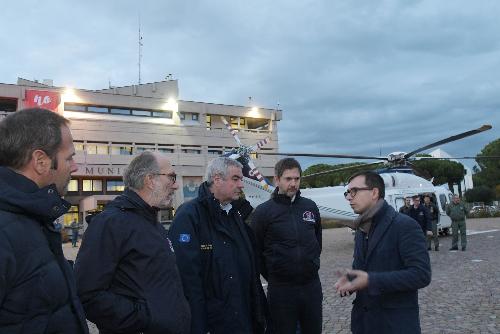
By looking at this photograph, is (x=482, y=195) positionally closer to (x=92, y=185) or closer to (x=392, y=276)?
(x=92, y=185)

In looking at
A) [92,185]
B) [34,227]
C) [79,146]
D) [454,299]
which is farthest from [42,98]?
[34,227]

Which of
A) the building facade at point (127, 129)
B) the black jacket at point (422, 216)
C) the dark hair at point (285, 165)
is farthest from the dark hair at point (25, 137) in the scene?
the building facade at point (127, 129)

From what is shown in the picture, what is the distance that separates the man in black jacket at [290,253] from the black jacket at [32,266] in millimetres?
2412

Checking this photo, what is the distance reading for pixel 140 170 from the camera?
2.89 metres

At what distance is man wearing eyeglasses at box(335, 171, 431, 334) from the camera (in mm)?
2787

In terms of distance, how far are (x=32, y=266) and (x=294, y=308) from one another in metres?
2.78

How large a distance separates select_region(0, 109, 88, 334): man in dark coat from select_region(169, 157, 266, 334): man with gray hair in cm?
128

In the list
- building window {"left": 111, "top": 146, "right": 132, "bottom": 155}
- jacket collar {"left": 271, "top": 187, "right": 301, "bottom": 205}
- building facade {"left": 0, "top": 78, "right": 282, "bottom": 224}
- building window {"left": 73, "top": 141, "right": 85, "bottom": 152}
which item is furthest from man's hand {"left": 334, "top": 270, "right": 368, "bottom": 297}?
building window {"left": 111, "top": 146, "right": 132, "bottom": 155}

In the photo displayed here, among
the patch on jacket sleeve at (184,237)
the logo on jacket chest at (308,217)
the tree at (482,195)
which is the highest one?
the logo on jacket chest at (308,217)

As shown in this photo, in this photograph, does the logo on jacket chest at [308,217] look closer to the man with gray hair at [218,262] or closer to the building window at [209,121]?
the man with gray hair at [218,262]

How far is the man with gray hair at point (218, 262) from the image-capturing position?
10.1ft

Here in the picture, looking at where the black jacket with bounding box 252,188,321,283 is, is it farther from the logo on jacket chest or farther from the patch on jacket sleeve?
the patch on jacket sleeve

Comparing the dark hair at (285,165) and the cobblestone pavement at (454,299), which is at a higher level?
the dark hair at (285,165)

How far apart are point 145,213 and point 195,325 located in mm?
925
